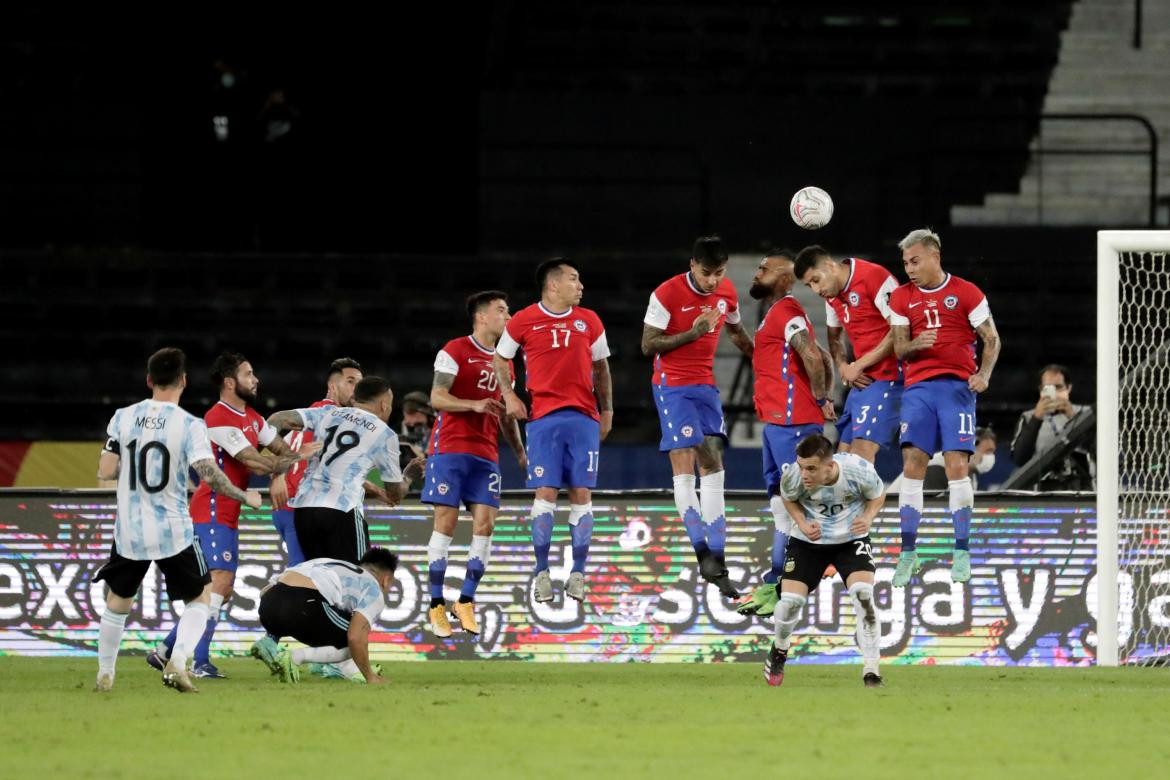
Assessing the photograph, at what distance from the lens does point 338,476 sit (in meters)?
11.0

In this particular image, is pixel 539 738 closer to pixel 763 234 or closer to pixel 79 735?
pixel 79 735

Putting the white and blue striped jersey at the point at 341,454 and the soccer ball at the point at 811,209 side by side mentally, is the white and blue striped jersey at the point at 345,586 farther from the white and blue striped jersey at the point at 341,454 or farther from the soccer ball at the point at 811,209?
the soccer ball at the point at 811,209

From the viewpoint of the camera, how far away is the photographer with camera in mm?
13969

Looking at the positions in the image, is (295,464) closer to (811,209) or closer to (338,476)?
(338,476)

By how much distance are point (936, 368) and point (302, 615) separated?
14.1ft

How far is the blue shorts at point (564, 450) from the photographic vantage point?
11539 mm

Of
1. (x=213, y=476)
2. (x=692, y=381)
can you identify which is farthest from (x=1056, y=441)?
(x=213, y=476)

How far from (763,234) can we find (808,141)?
1314mm

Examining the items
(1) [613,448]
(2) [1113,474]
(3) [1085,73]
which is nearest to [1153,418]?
(2) [1113,474]

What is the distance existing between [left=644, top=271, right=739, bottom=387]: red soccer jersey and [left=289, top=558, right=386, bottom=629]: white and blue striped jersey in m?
2.47

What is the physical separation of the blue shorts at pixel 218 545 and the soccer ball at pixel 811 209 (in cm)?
423

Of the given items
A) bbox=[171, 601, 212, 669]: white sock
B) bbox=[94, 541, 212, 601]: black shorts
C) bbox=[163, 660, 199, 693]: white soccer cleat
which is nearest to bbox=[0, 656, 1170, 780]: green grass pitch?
bbox=[163, 660, 199, 693]: white soccer cleat

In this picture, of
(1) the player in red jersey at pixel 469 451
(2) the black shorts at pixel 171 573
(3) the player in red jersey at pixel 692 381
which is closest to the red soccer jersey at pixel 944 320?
(3) the player in red jersey at pixel 692 381

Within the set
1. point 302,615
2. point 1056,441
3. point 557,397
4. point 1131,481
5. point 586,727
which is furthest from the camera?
point 1056,441
